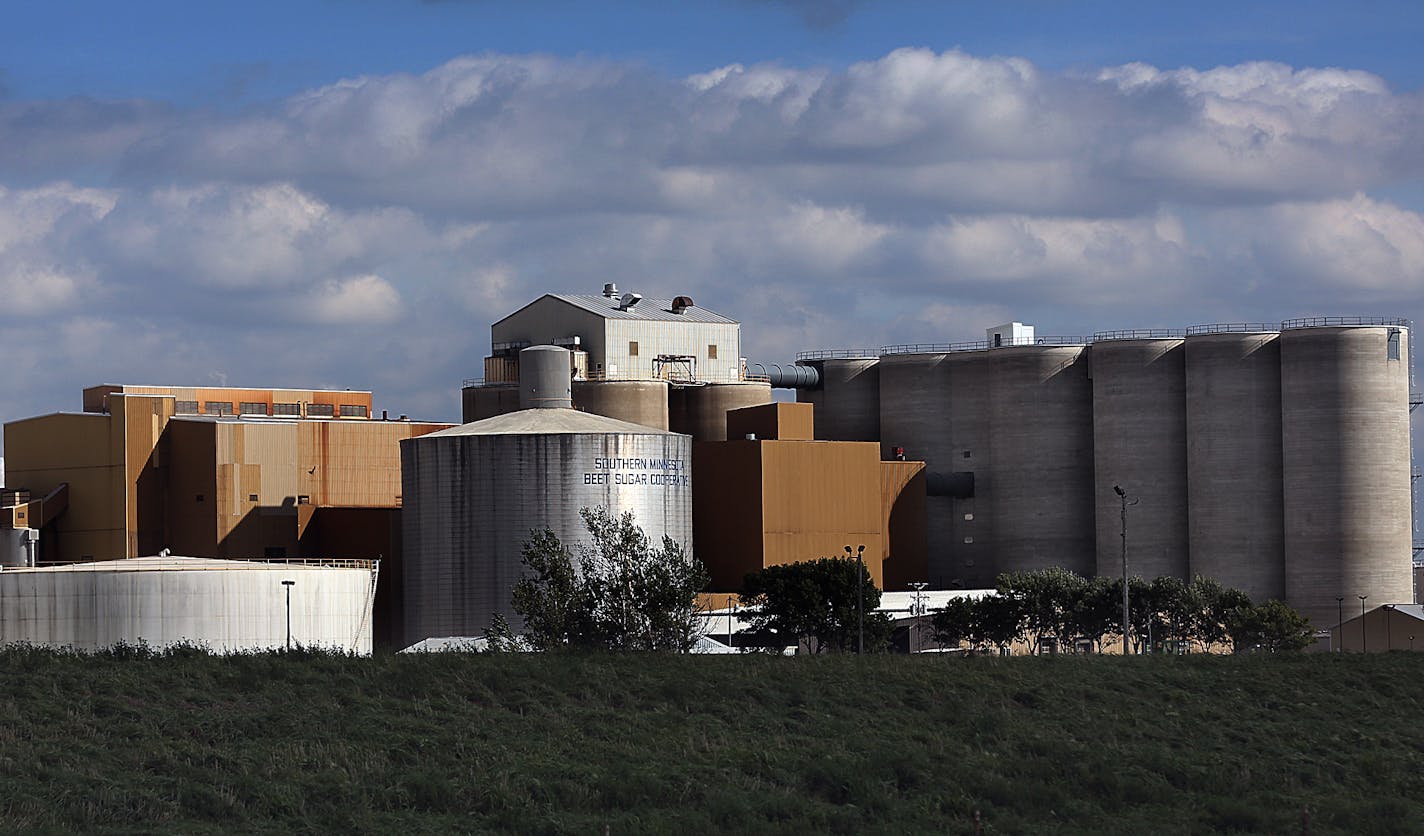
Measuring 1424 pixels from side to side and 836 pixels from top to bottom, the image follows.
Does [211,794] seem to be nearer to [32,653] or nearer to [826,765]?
[826,765]

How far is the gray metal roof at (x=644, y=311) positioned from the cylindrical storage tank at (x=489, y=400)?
7.79 meters

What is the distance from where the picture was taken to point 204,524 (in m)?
119

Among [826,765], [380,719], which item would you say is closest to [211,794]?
[380,719]

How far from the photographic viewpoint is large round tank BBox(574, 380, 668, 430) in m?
132

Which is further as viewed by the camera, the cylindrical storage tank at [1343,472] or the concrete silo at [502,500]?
the cylindrical storage tank at [1343,472]

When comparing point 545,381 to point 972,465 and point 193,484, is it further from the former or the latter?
point 972,465

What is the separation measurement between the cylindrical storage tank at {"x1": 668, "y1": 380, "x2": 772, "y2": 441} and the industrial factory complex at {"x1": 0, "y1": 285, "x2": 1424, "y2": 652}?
0.61ft

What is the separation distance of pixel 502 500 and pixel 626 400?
85.5ft

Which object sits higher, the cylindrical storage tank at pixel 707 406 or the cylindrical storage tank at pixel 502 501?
the cylindrical storage tank at pixel 707 406

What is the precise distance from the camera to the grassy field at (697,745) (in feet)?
148

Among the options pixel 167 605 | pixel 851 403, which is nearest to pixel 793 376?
pixel 851 403

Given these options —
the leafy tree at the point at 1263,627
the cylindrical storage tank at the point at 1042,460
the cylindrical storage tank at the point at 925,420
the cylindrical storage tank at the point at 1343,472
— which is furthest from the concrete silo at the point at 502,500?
the cylindrical storage tank at the point at 1343,472

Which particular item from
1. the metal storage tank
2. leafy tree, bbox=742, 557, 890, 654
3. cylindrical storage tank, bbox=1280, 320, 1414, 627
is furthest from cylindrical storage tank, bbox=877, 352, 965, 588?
the metal storage tank

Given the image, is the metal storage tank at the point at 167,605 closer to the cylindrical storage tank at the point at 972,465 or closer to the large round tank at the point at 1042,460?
the cylindrical storage tank at the point at 972,465
